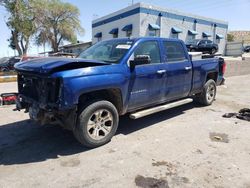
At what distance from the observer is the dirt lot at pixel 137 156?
3352mm

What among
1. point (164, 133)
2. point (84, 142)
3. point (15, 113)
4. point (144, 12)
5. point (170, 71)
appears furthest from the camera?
point (144, 12)

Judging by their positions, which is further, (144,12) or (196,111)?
(144,12)

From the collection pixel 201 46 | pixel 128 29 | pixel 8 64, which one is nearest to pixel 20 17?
pixel 8 64

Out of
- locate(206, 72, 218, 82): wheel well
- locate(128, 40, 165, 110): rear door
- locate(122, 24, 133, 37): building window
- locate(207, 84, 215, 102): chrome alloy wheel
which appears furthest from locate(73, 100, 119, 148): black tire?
locate(122, 24, 133, 37): building window

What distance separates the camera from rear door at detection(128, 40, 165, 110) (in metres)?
4.80

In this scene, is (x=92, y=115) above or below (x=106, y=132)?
above

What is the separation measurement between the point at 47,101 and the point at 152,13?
25.4 meters

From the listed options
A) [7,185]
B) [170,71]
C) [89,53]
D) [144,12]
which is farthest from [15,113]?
[144,12]

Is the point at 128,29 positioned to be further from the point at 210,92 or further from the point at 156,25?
the point at 210,92

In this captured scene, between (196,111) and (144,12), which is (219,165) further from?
(144,12)

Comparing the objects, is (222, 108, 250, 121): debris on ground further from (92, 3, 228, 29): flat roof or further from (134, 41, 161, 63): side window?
(92, 3, 228, 29): flat roof

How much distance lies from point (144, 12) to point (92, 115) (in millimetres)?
24256

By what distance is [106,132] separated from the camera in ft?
14.8

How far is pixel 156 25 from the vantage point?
2752cm
